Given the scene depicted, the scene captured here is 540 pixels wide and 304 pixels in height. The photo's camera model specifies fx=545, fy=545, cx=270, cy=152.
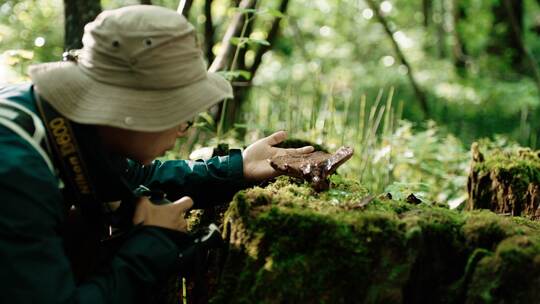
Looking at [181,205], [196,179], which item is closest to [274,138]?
[196,179]

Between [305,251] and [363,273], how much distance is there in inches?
7.7

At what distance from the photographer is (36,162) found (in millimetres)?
1562

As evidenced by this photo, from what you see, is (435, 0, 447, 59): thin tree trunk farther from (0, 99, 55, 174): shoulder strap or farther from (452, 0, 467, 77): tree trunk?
(0, 99, 55, 174): shoulder strap

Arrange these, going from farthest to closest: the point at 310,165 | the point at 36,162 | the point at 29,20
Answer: the point at 29,20
the point at 310,165
the point at 36,162

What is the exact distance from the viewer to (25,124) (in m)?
1.62

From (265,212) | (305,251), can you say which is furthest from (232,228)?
(305,251)

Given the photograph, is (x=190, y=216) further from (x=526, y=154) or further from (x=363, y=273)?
(x=526, y=154)

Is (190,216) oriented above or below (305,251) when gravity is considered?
below

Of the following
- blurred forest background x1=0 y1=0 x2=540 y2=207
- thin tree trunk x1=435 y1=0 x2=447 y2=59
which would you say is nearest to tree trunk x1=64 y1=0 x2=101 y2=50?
blurred forest background x1=0 y1=0 x2=540 y2=207

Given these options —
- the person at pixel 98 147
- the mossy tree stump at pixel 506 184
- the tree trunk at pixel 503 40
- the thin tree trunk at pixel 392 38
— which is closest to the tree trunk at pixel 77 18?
the person at pixel 98 147

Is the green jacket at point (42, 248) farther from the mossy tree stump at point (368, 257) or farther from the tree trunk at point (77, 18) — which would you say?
the tree trunk at point (77, 18)

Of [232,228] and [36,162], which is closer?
[36,162]

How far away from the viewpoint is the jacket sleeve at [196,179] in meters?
2.41

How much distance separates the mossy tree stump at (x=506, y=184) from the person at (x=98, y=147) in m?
2.09
